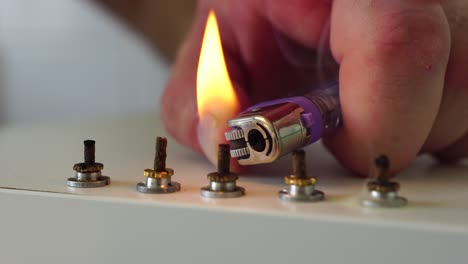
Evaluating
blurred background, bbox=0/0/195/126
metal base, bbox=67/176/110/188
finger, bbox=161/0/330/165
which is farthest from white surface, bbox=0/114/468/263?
blurred background, bbox=0/0/195/126

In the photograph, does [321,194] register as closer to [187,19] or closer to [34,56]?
[187,19]

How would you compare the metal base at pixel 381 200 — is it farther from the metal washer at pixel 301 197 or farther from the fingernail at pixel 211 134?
the fingernail at pixel 211 134

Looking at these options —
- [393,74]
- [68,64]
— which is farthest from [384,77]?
[68,64]

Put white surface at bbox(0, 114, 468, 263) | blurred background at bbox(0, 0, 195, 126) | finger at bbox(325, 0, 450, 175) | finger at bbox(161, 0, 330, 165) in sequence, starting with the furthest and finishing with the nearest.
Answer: blurred background at bbox(0, 0, 195, 126) → finger at bbox(161, 0, 330, 165) → finger at bbox(325, 0, 450, 175) → white surface at bbox(0, 114, 468, 263)

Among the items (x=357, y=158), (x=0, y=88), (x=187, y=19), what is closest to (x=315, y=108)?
(x=357, y=158)

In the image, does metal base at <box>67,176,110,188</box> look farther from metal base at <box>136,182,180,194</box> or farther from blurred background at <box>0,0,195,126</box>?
blurred background at <box>0,0,195,126</box>

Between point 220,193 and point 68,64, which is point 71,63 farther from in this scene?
point 220,193

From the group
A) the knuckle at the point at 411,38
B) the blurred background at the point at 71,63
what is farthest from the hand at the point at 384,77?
the blurred background at the point at 71,63
